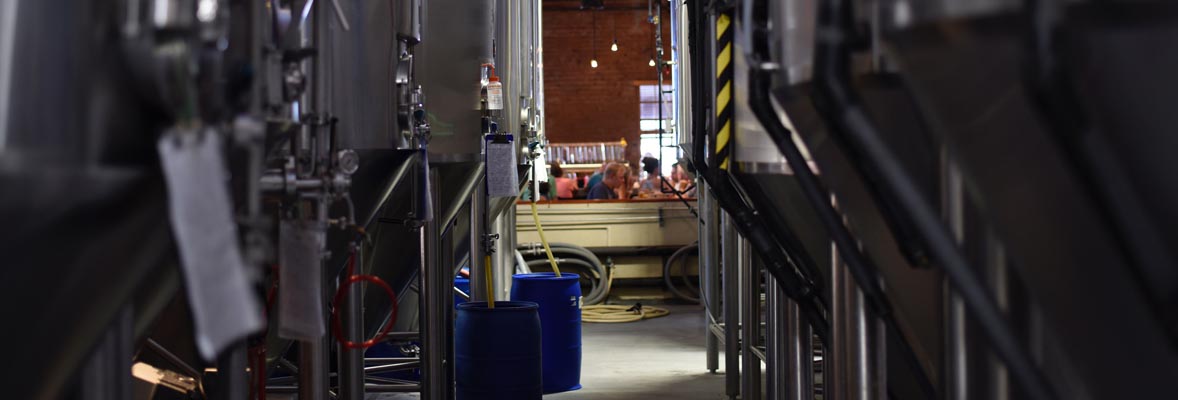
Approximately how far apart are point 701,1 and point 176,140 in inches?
90.4

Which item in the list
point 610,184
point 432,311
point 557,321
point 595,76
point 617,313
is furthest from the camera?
point 595,76

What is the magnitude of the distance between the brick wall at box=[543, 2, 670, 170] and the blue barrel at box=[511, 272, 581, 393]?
10.8 metres

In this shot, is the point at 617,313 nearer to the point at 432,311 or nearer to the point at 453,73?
Answer: the point at 432,311

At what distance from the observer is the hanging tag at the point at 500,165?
4164mm

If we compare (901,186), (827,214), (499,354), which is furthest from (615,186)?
(901,186)

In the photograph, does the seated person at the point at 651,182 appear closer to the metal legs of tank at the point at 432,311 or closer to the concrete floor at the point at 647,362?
the concrete floor at the point at 647,362

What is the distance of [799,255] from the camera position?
2.77 meters

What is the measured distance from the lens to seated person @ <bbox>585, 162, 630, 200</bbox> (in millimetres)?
10617

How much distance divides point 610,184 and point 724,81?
26.0 ft

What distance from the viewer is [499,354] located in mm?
4082

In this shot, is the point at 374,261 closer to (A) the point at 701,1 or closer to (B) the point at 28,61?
(A) the point at 701,1

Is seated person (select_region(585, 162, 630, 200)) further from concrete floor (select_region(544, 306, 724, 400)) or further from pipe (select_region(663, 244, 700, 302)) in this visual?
concrete floor (select_region(544, 306, 724, 400))

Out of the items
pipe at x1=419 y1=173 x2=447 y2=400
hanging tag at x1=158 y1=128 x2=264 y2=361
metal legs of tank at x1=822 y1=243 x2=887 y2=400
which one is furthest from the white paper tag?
hanging tag at x1=158 y1=128 x2=264 y2=361

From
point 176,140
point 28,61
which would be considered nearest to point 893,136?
point 176,140
